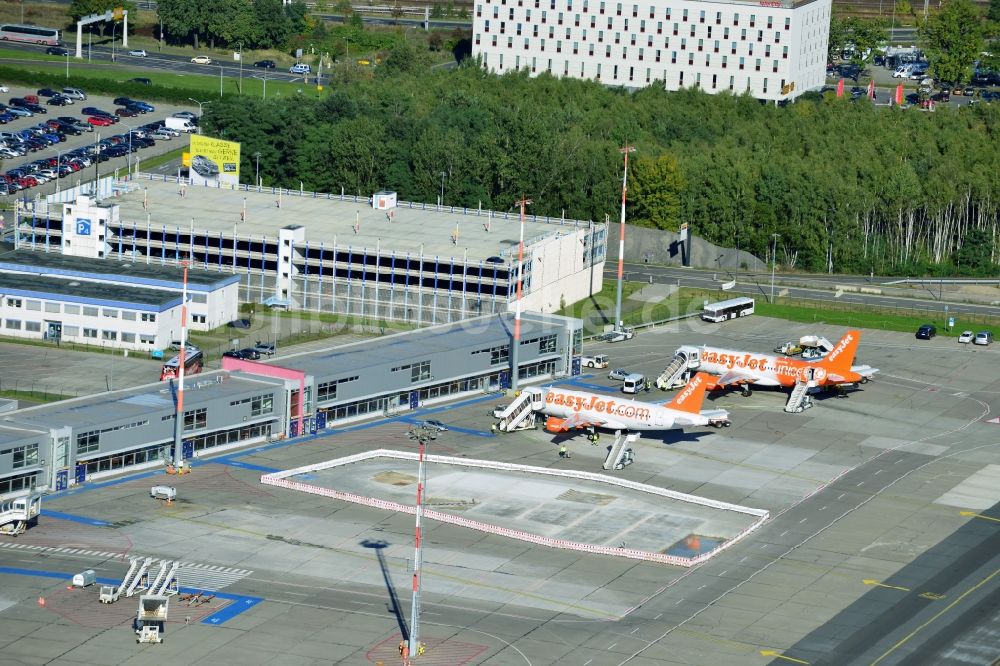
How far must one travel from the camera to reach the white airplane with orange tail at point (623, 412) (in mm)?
167250

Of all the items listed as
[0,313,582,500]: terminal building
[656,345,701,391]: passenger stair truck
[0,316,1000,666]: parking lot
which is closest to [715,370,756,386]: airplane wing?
[656,345,701,391]: passenger stair truck

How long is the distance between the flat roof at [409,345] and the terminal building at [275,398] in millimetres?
158

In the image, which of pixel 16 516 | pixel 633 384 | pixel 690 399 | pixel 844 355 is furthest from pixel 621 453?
pixel 16 516

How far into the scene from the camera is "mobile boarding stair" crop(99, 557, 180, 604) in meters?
124

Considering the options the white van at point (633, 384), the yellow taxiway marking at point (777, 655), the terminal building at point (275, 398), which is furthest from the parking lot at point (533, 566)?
the white van at point (633, 384)

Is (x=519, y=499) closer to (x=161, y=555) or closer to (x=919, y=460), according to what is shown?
(x=161, y=555)

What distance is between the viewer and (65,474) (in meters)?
149

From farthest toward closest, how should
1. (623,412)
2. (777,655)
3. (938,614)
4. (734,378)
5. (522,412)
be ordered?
(734,378)
(522,412)
(623,412)
(938,614)
(777,655)

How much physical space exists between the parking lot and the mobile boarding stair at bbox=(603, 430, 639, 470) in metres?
1.23

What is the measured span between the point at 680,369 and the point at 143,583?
81550 millimetres

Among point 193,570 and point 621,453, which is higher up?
point 621,453

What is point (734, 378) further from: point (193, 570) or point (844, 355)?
point (193, 570)

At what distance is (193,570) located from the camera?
429 feet

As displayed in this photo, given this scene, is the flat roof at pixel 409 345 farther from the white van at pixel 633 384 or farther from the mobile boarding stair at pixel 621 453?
the mobile boarding stair at pixel 621 453
